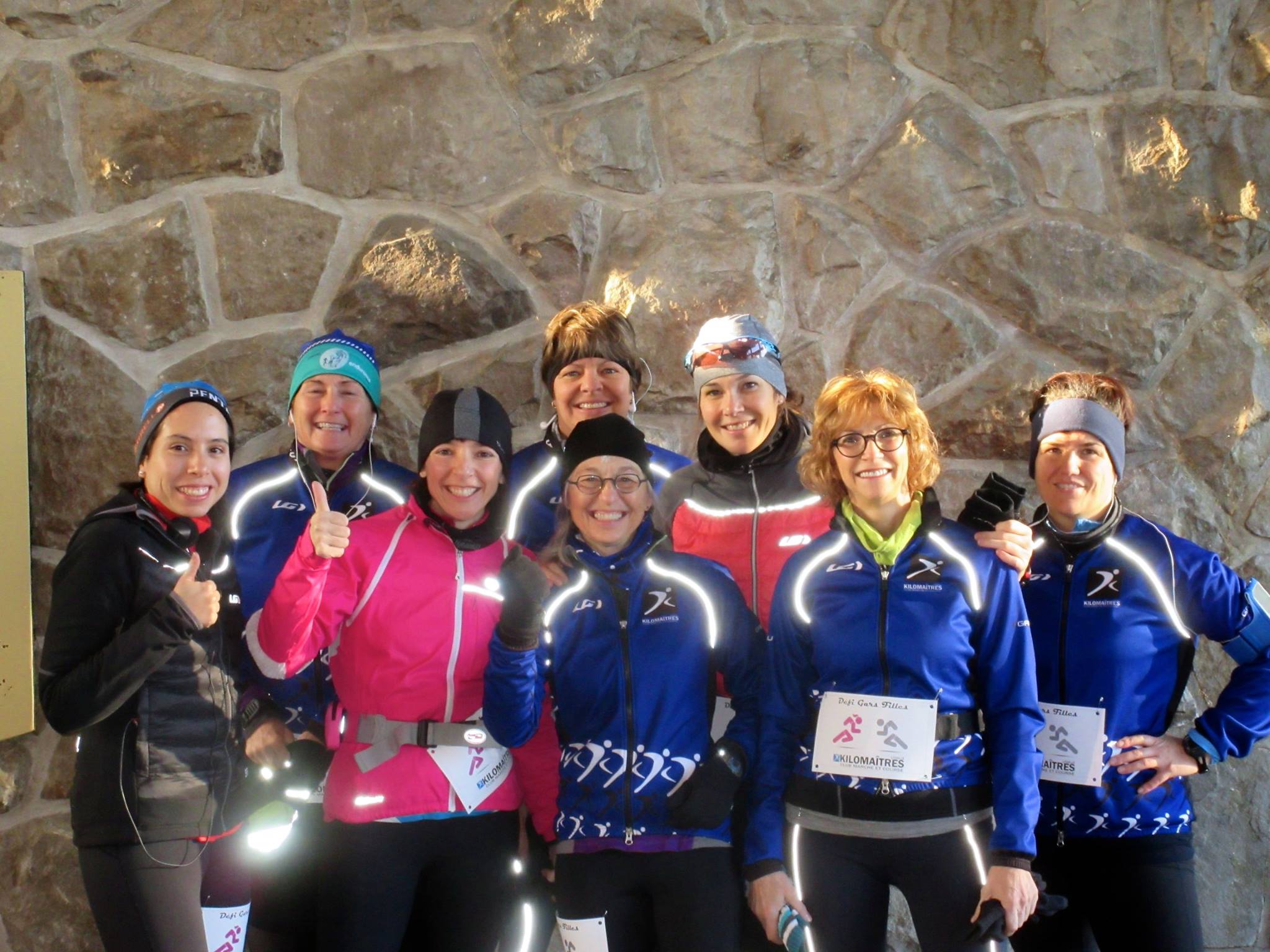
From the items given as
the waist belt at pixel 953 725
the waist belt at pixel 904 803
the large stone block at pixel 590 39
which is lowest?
the waist belt at pixel 904 803

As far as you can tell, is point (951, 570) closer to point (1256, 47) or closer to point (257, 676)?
point (257, 676)

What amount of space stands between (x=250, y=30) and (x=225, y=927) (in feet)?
8.38

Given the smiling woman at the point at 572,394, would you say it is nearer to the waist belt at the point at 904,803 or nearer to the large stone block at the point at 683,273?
the large stone block at the point at 683,273

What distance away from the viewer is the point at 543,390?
10.6 ft

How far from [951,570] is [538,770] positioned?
1014 mm

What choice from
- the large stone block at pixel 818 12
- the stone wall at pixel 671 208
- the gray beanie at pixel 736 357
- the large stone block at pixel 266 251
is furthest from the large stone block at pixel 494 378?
the large stone block at pixel 818 12

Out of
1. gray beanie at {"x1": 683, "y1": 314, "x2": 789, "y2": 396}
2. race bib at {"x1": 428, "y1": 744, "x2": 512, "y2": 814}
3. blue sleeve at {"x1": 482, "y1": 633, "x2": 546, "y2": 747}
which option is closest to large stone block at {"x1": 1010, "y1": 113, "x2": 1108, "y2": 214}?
gray beanie at {"x1": 683, "y1": 314, "x2": 789, "y2": 396}

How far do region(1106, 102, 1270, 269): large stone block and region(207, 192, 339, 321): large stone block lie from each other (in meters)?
2.47

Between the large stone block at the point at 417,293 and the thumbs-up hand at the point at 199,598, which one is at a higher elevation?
the large stone block at the point at 417,293

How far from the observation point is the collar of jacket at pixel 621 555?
232cm

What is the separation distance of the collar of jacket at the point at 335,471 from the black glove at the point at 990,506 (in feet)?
5.10

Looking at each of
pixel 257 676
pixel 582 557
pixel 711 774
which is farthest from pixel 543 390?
pixel 711 774

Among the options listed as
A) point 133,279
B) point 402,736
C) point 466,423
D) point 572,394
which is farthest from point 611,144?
point 402,736

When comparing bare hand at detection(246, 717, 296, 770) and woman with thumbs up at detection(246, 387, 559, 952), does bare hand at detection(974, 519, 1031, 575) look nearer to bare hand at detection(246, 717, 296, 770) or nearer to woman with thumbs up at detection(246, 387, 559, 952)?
woman with thumbs up at detection(246, 387, 559, 952)
